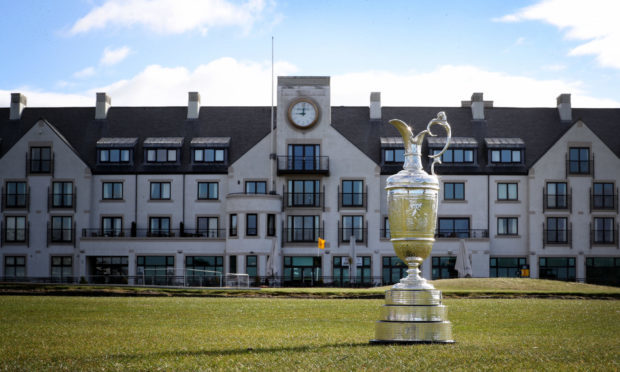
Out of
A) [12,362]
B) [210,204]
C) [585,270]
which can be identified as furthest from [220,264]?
[12,362]

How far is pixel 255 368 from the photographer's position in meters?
13.4

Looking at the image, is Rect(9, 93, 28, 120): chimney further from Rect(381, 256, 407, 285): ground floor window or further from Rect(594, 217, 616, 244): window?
Rect(594, 217, 616, 244): window

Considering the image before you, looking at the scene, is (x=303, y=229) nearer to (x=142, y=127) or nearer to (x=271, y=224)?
(x=271, y=224)

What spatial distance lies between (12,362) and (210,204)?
50.9 m

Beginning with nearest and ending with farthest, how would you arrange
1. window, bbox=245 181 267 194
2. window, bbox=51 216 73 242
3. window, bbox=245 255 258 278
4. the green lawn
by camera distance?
the green lawn, window, bbox=245 255 258 278, window, bbox=245 181 267 194, window, bbox=51 216 73 242

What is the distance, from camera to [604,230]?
64500 millimetres

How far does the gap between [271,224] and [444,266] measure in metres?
13.1

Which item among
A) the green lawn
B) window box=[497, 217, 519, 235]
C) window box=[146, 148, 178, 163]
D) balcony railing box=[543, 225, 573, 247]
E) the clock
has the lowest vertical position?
the green lawn

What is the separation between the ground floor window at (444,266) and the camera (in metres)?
63.5

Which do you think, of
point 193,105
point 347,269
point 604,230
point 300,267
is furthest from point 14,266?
point 604,230

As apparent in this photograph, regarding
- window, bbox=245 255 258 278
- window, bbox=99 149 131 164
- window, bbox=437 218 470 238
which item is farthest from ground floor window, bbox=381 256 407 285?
window, bbox=99 149 131 164

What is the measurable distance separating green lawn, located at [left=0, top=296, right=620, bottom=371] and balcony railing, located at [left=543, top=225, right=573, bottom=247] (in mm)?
31792

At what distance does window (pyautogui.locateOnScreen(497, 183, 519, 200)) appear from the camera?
6494cm

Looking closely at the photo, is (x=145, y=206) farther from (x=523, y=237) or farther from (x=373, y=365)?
(x=373, y=365)
